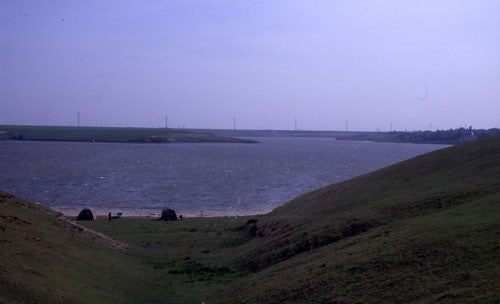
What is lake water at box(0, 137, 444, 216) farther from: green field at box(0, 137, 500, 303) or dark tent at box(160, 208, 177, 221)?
green field at box(0, 137, 500, 303)

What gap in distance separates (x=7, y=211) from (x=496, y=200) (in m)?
16.8

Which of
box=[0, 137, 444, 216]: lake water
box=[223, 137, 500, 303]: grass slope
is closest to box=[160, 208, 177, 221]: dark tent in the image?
box=[0, 137, 444, 216]: lake water

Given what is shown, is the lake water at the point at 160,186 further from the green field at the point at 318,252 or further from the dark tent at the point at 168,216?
the green field at the point at 318,252

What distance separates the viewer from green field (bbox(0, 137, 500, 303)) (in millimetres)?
16016

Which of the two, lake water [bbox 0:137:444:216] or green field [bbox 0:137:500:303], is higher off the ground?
green field [bbox 0:137:500:303]

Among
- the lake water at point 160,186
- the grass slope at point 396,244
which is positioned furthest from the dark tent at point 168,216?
the grass slope at point 396,244

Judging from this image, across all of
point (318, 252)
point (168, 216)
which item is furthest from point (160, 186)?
point (318, 252)

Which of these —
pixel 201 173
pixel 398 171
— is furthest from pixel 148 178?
pixel 398 171

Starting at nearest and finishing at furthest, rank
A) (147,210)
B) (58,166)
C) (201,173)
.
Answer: (147,210), (201,173), (58,166)

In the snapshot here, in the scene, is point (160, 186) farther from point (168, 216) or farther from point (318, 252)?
point (318, 252)

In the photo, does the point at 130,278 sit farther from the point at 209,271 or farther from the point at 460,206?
the point at 460,206

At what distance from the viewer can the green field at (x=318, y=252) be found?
631 inches

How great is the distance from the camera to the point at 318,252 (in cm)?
2205

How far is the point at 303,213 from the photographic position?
32.1 metres
